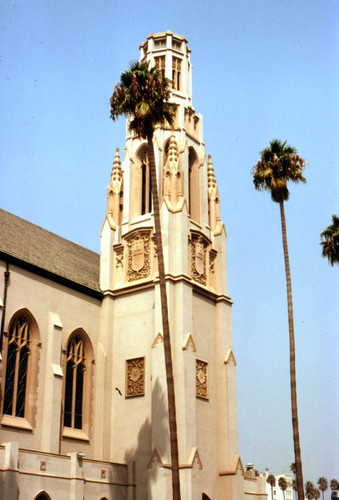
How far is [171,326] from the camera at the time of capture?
34531 millimetres

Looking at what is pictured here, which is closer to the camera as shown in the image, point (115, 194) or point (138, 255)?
point (138, 255)

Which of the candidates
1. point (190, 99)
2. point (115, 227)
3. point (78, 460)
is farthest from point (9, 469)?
point (190, 99)

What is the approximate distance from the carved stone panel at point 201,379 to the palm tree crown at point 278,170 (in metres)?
9.59

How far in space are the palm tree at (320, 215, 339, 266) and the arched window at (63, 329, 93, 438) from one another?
47.6 feet

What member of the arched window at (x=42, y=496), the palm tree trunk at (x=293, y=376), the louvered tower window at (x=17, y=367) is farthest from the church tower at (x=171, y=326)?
the palm tree trunk at (x=293, y=376)

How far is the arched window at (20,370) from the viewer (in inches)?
1224

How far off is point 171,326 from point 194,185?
10.4 metres

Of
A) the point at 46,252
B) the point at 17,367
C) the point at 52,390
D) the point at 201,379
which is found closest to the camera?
the point at 17,367

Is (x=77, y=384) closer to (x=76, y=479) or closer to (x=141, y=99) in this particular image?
(x=76, y=479)

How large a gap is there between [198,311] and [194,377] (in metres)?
4.18

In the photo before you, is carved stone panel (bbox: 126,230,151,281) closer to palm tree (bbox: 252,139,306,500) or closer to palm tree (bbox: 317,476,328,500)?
palm tree (bbox: 252,139,306,500)

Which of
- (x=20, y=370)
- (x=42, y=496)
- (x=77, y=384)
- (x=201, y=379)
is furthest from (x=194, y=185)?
(x=42, y=496)

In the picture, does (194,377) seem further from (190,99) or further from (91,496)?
(190,99)

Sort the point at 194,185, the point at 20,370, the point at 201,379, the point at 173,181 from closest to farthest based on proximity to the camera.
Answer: the point at 20,370
the point at 201,379
the point at 173,181
the point at 194,185
